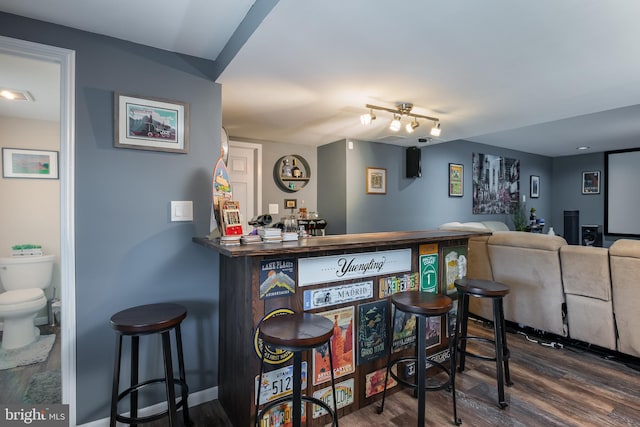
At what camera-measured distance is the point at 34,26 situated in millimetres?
1641

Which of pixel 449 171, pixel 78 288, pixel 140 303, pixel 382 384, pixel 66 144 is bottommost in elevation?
pixel 382 384

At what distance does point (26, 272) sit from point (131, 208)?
230 centimetres

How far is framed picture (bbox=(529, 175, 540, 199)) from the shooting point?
6.79m

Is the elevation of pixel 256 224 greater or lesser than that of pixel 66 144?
lesser

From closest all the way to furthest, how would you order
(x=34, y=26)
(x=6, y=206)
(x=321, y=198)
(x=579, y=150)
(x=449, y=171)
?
(x=34, y=26) → (x=6, y=206) → (x=321, y=198) → (x=449, y=171) → (x=579, y=150)

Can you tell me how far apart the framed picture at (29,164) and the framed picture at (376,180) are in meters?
3.79

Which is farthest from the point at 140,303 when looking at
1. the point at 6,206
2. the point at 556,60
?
the point at 556,60

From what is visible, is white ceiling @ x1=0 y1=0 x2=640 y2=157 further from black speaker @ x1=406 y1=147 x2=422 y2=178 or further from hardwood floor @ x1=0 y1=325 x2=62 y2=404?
hardwood floor @ x1=0 y1=325 x2=62 y2=404

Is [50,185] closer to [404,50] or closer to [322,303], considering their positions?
[322,303]

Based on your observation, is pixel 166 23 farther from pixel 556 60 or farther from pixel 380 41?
pixel 556 60

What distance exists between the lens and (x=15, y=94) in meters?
2.64

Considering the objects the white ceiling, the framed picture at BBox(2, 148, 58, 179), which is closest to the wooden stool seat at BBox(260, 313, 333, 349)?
the white ceiling

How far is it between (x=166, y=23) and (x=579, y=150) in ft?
25.9

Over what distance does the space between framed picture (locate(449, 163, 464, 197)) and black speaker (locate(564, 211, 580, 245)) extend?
286 cm
